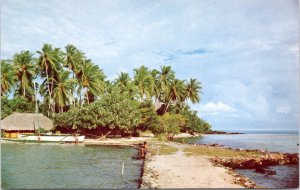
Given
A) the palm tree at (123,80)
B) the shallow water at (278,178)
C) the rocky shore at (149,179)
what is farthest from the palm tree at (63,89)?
the shallow water at (278,178)

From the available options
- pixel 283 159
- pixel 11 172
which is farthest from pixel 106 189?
pixel 283 159

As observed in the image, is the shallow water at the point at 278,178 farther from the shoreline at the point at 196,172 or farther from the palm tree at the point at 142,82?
the palm tree at the point at 142,82

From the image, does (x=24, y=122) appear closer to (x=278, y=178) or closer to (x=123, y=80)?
(x=123, y=80)

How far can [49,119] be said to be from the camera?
19266mm

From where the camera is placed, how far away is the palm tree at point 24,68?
57.5 ft

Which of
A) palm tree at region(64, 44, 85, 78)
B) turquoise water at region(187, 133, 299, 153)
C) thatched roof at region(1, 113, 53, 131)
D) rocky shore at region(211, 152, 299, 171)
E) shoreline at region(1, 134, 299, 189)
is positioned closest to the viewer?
shoreline at region(1, 134, 299, 189)

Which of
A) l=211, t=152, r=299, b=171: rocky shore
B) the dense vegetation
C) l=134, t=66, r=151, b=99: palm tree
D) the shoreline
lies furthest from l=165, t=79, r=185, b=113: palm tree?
the shoreline

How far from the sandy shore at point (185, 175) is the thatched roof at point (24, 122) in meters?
10.7

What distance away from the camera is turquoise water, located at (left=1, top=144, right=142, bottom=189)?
710 centimetres

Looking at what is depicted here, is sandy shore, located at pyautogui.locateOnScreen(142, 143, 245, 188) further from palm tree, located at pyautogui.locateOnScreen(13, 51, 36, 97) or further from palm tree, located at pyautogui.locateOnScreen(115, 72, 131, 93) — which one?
palm tree, located at pyautogui.locateOnScreen(115, 72, 131, 93)

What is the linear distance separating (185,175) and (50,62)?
1372 cm

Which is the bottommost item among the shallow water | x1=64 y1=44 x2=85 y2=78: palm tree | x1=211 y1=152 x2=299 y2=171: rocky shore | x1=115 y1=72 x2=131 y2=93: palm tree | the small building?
the shallow water

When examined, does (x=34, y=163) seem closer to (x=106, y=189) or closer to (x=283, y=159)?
(x=106, y=189)

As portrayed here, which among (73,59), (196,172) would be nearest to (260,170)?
(196,172)
